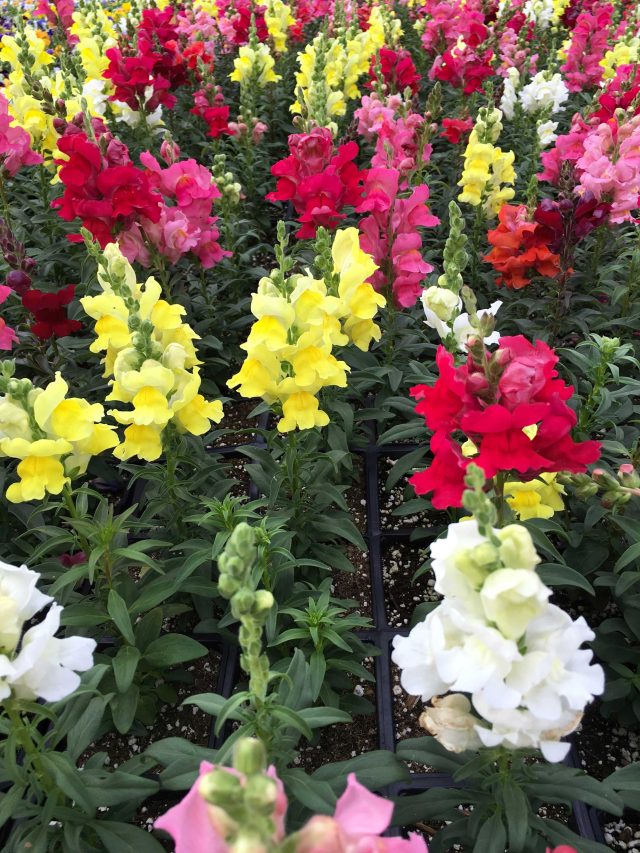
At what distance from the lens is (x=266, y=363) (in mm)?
2105

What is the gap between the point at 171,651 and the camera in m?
2.06

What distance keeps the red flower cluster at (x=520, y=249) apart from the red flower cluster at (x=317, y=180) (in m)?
0.68

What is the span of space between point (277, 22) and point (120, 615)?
6.35 m

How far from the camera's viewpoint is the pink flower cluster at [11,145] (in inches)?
136

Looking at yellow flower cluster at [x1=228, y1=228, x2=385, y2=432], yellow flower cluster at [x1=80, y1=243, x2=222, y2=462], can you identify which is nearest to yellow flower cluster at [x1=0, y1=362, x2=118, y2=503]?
yellow flower cluster at [x1=80, y1=243, x2=222, y2=462]

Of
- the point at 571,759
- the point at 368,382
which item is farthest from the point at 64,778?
the point at 368,382

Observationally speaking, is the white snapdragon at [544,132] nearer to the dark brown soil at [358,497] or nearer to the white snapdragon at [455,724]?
the dark brown soil at [358,497]

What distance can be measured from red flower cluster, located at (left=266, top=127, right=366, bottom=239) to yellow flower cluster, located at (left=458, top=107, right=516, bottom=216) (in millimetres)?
760

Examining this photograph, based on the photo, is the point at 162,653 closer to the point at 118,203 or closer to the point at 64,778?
the point at 64,778

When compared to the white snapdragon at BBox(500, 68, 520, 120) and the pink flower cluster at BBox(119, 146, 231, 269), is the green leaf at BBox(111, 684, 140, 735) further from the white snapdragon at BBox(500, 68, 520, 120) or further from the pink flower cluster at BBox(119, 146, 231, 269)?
the white snapdragon at BBox(500, 68, 520, 120)

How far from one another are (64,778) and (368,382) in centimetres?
189

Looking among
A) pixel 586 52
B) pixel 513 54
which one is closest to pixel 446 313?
pixel 513 54

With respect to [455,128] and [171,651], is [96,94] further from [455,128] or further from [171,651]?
[171,651]

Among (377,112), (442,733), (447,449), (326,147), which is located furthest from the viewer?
(377,112)
